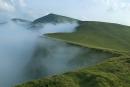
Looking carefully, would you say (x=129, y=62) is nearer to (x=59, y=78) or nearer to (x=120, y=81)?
(x=120, y=81)

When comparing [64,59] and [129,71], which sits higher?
[129,71]

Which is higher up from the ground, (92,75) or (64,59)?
(92,75)

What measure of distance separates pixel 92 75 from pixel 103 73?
4604 millimetres

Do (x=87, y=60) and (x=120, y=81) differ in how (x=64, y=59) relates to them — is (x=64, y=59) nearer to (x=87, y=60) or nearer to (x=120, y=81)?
(x=87, y=60)

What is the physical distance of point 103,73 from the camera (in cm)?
7662

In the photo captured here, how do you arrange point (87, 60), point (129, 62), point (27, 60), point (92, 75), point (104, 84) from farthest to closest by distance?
point (27, 60) → point (87, 60) → point (129, 62) → point (92, 75) → point (104, 84)

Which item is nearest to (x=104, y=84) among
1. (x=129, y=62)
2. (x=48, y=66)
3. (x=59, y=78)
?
(x=59, y=78)

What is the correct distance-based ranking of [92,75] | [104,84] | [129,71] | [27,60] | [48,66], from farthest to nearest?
[27,60], [48,66], [129,71], [92,75], [104,84]

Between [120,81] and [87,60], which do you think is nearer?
[120,81]

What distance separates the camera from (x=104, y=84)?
225 ft

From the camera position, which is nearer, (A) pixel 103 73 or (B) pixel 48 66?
(A) pixel 103 73

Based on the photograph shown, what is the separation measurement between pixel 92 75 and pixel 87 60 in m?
84.2

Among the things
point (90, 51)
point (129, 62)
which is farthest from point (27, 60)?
point (129, 62)

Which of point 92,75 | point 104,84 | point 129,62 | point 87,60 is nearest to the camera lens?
point 104,84
